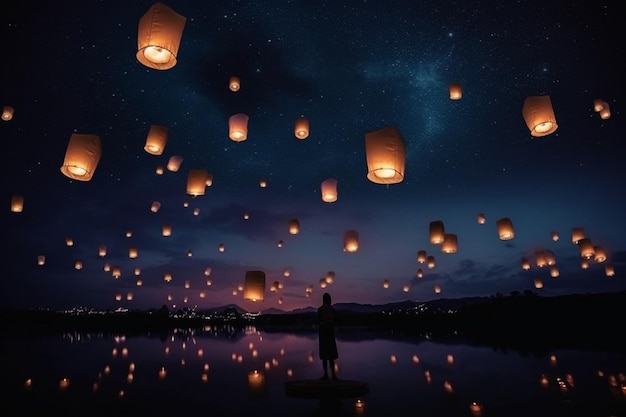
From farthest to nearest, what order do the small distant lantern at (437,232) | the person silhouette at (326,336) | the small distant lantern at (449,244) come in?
the small distant lantern at (449,244) → the small distant lantern at (437,232) → the person silhouette at (326,336)

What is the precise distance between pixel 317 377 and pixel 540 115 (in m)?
5.52

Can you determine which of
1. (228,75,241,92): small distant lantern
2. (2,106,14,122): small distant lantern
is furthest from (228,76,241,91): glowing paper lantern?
(2,106,14,122): small distant lantern

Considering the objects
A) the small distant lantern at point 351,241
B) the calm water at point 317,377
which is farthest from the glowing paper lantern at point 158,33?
the small distant lantern at point 351,241

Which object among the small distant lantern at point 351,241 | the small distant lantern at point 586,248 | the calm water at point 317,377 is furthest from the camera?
the small distant lantern at point 586,248

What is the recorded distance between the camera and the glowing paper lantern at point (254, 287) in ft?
26.7

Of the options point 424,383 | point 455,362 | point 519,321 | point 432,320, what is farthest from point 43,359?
point 432,320

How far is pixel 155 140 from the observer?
7.60 metres

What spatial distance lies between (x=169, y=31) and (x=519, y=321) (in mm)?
17286

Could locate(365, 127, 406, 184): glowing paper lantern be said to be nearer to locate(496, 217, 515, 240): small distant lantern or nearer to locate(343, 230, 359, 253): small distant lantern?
locate(343, 230, 359, 253): small distant lantern

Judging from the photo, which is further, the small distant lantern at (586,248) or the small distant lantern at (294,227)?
the small distant lantern at (294,227)

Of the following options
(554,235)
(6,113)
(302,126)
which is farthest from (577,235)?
(6,113)

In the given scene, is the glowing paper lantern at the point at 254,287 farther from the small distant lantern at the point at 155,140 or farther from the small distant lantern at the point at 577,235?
the small distant lantern at the point at 577,235

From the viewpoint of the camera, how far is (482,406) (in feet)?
15.8

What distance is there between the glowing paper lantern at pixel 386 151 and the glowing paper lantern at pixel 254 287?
4.17m
